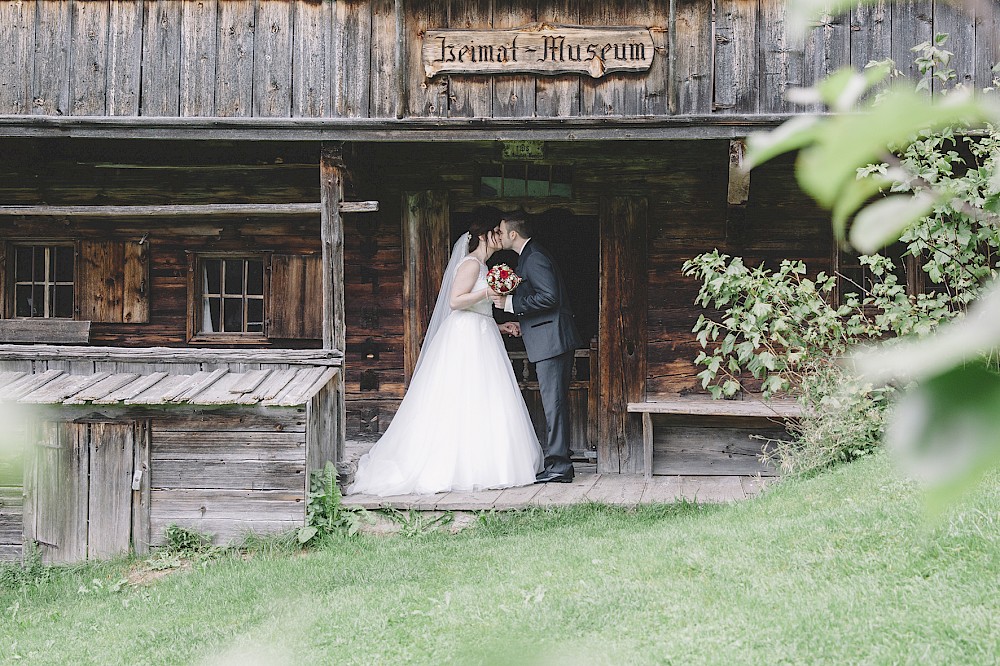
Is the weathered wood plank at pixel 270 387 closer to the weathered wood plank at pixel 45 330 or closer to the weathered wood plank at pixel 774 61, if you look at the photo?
the weathered wood plank at pixel 45 330

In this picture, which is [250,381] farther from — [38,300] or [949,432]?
[949,432]

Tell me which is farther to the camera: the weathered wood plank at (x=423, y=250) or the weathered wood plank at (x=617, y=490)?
the weathered wood plank at (x=423, y=250)

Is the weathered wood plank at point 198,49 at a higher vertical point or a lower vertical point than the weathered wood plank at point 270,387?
higher

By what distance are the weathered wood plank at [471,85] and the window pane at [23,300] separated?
531 centimetres

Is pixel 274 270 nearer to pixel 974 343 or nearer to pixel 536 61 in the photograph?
pixel 536 61

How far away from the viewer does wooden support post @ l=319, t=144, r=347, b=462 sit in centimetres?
754

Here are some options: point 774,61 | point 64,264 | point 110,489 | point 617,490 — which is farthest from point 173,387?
Answer: point 774,61

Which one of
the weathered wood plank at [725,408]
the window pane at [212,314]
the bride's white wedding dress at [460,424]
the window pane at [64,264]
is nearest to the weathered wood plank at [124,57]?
the window pane at [212,314]

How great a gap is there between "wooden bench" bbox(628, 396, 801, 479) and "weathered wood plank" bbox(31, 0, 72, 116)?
18.1 feet

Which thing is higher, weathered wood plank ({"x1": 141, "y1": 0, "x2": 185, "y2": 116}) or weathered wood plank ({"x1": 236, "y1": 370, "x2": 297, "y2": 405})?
weathered wood plank ({"x1": 141, "y1": 0, "x2": 185, "y2": 116})

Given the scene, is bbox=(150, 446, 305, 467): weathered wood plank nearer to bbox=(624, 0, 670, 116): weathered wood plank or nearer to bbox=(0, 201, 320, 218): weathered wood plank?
bbox=(0, 201, 320, 218): weathered wood plank

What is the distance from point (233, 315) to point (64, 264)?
187 centimetres

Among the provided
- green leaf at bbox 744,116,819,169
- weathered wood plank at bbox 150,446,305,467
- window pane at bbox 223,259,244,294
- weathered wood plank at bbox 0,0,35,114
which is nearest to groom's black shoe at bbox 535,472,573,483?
weathered wood plank at bbox 150,446,305,467

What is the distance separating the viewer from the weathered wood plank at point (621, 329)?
9.02 meters
